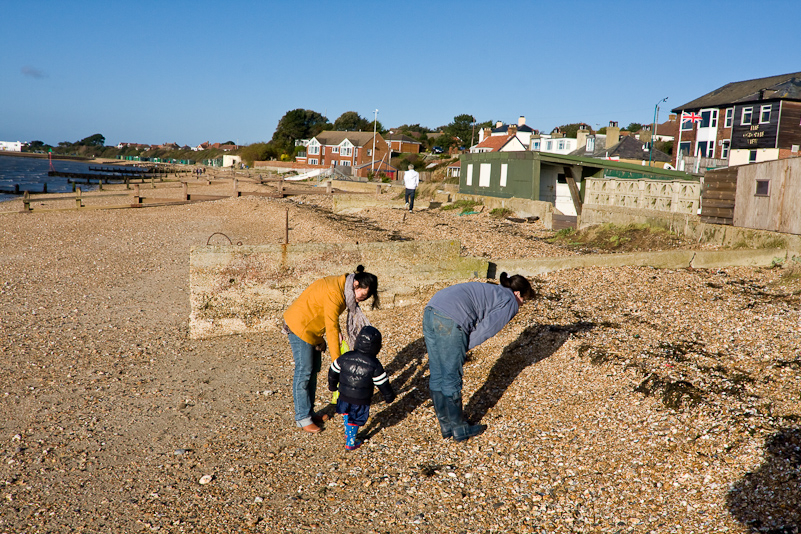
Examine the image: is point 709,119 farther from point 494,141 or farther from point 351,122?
point 351,122

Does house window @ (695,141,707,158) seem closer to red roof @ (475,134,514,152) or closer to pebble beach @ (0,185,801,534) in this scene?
red roof @ (475,134,514,152)

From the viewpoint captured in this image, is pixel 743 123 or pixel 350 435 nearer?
pixel 350 435

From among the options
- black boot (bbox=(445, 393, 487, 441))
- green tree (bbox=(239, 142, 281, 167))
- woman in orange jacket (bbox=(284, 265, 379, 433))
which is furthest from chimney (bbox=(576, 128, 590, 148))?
green tree (bbox=(239, 142, 281, 167))

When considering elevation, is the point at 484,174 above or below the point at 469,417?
above

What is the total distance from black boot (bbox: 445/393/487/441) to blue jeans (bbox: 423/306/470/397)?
0.08m

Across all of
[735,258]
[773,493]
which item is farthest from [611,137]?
[773,493]

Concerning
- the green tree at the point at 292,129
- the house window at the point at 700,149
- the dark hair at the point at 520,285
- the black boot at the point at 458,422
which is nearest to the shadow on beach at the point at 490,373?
the black boot at the point at 458,422

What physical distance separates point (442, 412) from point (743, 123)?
40.8 m

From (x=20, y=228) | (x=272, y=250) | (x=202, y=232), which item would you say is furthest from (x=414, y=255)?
(x=20, y=228)

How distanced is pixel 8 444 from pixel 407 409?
3754mm

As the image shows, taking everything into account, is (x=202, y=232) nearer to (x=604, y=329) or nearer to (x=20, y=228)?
(x=20, y=228)

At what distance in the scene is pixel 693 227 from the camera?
513 inches

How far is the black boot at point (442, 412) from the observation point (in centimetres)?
518

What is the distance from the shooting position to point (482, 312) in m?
4.99
